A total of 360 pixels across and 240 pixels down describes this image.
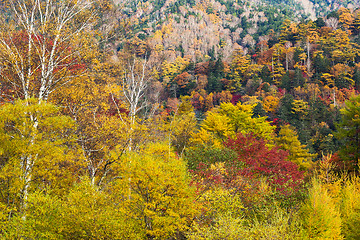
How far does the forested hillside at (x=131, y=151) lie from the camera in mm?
7398

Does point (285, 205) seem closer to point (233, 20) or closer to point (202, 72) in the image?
point (202, 72)

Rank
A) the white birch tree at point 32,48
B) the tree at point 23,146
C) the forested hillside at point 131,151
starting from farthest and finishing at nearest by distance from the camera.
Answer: the white birch tree at point 32,48 < the forested hillside at point 131,151 < the tree at point 23,146

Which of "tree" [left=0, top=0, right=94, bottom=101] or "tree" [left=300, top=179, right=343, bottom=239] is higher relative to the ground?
"tree" [left=0, top=0, right=94, bottom=101]

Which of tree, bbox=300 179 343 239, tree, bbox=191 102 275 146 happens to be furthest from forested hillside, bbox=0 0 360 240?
tree, bbox=191 102 275 146

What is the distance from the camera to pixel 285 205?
11586 millimetres

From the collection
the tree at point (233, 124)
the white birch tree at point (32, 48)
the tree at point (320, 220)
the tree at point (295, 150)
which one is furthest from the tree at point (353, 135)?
the white birch tree at point (32, 48)

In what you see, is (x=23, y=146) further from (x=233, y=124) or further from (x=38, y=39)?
(x=233, y=124)

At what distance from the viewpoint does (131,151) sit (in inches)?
446

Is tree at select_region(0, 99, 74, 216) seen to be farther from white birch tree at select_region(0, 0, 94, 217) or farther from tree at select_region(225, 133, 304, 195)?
tree at select_region(225, 133, 304, 195)

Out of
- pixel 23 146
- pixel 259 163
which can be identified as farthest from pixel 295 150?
pixel 23 146

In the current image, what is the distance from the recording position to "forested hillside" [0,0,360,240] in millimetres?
7398

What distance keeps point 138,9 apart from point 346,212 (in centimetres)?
15050

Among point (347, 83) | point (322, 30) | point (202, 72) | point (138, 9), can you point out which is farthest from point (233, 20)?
point (347, 83)

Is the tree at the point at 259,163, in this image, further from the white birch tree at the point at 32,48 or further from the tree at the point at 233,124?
the white birch tree at the point at 32,48
